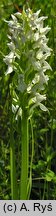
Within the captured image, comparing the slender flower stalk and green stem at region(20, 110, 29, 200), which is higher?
the slender flower stalk

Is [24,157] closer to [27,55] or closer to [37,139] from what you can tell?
[27,55]

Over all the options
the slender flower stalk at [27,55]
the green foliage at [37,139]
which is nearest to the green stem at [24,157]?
the slender flower stalk at [27,55]

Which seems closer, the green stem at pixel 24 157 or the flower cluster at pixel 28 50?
the flower cluster at pixel 28 50

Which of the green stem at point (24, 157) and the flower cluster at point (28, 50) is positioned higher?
the flower cluster at point (28, 50)

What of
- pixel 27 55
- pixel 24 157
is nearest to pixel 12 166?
pixel 24 157

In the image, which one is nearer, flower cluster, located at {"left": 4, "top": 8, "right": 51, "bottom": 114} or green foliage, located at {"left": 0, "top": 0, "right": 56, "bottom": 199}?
flower cluster, located at {"left": 4, "top": 8, "right": 51, "bottom": 114}

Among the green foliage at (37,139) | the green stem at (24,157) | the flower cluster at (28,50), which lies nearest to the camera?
the flower cluster at (28,50)

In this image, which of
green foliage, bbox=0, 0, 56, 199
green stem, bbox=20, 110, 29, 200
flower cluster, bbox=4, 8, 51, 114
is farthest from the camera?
green foliage, bbox=0, 0, 56, 199

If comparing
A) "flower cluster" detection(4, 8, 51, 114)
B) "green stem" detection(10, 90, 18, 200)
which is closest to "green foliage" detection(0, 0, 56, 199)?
"green stem" detection(10, 90, 18, 200)

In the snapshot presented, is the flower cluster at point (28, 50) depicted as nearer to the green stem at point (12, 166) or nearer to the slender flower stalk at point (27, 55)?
the slender flower stalk at point (27, 55)

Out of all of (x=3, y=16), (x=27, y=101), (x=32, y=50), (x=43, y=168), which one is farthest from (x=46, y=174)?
(x=3, y=16)

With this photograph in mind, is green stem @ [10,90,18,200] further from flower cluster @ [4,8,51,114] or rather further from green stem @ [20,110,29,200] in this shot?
flower cluster @ [4,8,51,114]

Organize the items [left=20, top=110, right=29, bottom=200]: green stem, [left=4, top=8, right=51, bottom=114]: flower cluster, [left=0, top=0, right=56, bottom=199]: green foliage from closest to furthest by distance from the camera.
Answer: [left=4, top=8, right=51, bottom=114]: flower cluster < [left=20, top=110, right=29, bottom=200]: green stem < [left=0, top=0, right=56, bottom=199]: green foliage

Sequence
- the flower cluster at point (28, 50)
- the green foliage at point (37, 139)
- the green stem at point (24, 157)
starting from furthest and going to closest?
the green foliage at point (37, 139) → the green stem at point (24, 157) → the flower cluster at point (28, 50)
